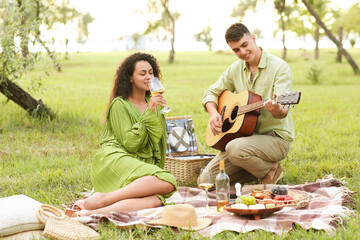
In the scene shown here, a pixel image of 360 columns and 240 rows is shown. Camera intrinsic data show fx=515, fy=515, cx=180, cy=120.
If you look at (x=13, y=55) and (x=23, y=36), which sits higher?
(x=23, y=36)

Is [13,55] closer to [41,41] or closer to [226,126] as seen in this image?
[41,41]

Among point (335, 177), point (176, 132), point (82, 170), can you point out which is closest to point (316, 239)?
point (335, 177)

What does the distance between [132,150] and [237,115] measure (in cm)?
120

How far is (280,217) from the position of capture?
411 cm

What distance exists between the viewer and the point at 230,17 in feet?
203

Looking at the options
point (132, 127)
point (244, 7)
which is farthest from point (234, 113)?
point (244, 7)

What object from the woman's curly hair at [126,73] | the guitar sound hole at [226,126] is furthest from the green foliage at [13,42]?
the guitar sound hole at [226,126]

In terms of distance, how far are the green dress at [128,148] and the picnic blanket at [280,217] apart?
42 centimetres

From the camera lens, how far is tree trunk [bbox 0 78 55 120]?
868 centimetres

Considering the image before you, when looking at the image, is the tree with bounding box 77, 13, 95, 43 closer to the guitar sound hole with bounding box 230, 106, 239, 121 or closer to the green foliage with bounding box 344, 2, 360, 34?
the green foliage with bounding box 344, 2, 360, 34

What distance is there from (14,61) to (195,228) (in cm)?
533

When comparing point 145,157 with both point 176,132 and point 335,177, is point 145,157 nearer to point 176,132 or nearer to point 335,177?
point 176,132

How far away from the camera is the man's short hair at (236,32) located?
17.1ft

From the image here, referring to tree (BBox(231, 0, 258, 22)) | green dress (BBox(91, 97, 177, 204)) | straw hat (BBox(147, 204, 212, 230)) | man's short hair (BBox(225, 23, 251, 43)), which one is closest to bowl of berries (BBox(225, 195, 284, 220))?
straw hat (BBox(147, 204, 212, 230))
